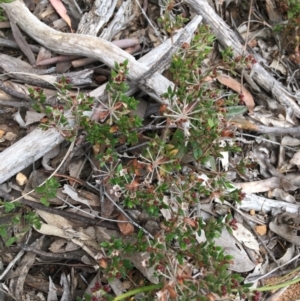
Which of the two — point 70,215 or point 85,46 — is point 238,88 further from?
point 70,215

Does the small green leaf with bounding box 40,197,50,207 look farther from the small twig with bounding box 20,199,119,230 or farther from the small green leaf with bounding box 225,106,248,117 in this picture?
the small green leaf with bounding box 225,106,248,117

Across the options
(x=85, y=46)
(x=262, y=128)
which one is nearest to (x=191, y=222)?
(x=262, y=128)

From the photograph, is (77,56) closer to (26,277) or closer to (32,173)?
(32,173)

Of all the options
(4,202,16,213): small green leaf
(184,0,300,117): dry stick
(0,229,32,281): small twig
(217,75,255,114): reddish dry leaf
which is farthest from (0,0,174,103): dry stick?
(0,229,32,281): small twig

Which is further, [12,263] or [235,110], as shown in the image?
[235,110]

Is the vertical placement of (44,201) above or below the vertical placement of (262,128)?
above

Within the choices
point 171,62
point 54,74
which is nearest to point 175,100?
point 171,62

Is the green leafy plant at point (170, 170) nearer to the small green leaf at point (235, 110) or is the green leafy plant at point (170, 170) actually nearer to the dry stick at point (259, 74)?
A: the small green leaf at point (235, 110)
